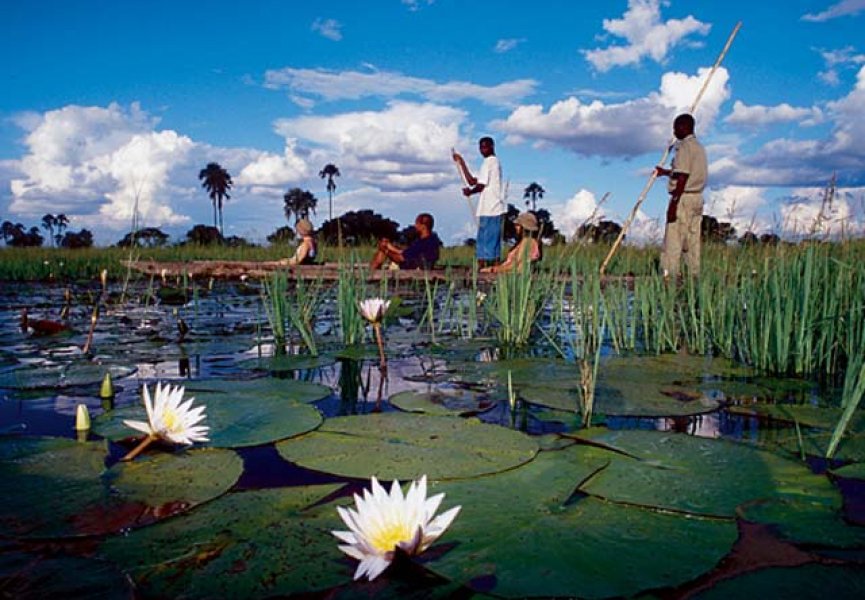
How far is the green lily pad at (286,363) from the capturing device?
309 cm

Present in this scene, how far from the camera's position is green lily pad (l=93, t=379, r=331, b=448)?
74.3 inches

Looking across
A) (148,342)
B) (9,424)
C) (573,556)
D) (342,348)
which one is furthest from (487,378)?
(148,342)

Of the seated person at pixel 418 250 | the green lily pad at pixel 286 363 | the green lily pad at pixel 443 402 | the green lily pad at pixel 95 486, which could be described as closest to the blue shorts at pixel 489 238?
the seated person at pixel 418 250

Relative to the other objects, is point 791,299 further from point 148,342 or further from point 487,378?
point 148,342

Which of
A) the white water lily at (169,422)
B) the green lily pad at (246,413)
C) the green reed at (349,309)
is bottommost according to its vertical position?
the green lily pad at (246,413)

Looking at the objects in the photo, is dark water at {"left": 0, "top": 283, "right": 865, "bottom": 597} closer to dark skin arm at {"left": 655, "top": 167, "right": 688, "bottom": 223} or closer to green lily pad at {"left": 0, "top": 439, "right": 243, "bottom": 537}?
green lily pad at {"left": 0, "top": 439, "right": 243, "bottom": 537}

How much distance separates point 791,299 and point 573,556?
213cm

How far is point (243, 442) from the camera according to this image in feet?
6.03

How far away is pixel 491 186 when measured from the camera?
6.98m

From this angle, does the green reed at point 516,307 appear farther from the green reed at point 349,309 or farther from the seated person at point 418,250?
the seated person at point 418,250

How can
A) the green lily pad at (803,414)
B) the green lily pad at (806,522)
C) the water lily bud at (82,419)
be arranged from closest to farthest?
the green lily pad at (806,522) → the water lily bud at (82,419) → the green lily pad at (803,414)

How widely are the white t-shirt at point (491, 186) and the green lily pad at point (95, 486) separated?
5.61 metres

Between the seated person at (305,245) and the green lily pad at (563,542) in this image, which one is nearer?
the green lily pad at (563,542)

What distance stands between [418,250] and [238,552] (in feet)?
23.5
